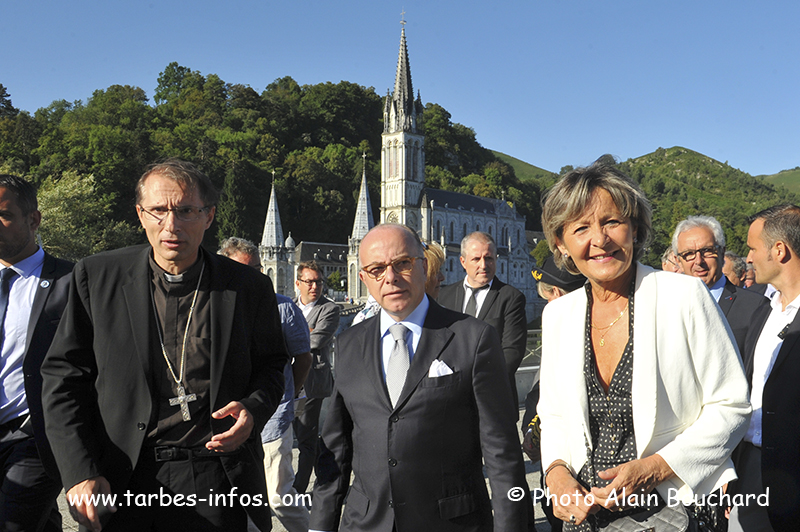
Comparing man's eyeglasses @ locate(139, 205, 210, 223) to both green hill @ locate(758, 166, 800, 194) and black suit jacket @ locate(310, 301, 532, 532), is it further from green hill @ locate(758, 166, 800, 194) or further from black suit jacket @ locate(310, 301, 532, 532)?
green hill @ locate(758, 166, 800, 194)

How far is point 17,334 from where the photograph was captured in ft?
12.6

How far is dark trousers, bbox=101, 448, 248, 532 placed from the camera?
113 inches

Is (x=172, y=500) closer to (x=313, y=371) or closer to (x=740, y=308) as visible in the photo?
(x=313, y=371)

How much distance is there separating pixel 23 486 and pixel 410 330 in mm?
2294

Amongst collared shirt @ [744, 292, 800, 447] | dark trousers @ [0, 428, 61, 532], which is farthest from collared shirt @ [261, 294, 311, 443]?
collared shirt @ [744, 292, 800, 447]

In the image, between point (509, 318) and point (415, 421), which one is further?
point (509, 318)

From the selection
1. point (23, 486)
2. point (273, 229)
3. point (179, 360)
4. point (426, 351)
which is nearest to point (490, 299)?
point (426, 351)

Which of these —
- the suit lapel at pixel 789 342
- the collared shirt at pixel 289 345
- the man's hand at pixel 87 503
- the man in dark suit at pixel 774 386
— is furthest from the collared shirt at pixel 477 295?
the man's hand at pixel 87 503

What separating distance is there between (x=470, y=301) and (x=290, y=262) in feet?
210

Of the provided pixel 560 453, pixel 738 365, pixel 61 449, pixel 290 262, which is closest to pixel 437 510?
pixel 560 453

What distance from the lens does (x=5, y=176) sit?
157 inches

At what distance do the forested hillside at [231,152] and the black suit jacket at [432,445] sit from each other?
39675mm

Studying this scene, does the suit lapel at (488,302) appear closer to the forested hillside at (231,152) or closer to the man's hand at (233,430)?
the man's hand at (233,430)

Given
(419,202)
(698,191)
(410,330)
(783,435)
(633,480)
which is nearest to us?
(633,480)
